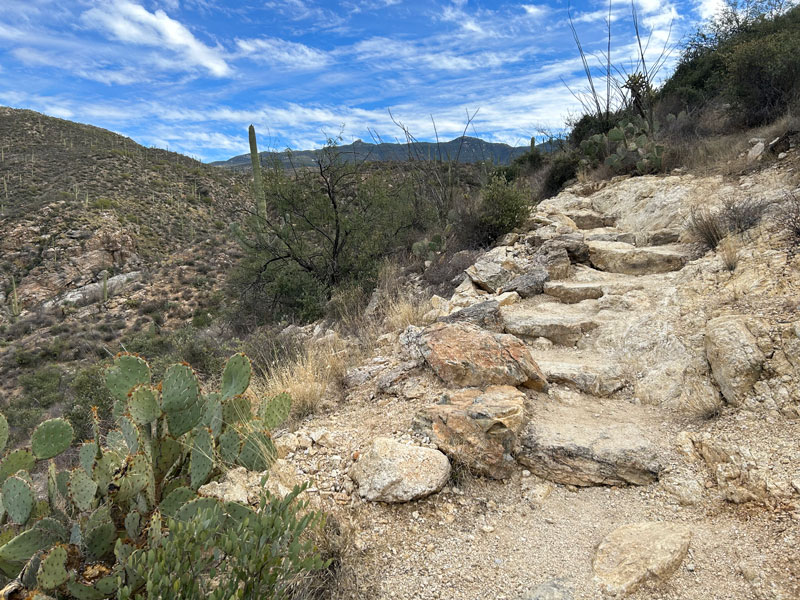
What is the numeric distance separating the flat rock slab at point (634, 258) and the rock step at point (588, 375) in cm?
243

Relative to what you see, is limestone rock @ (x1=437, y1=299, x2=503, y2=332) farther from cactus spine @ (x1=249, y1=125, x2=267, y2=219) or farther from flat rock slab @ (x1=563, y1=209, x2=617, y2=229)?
cactus spine @ (x1=249, y1=125, x2=267, y2=219)

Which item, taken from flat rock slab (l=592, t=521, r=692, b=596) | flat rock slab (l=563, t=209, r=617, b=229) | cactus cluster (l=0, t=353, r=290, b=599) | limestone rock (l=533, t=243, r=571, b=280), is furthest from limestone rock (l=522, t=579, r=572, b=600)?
flat rock slab (l=563, t=209, r=617, b=229)

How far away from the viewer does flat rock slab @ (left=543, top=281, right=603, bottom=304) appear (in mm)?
5738

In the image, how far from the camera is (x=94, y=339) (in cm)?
1636

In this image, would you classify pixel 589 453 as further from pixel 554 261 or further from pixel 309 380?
pixel 554 261

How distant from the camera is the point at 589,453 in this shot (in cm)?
292

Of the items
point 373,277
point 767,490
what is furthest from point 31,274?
point 767,490

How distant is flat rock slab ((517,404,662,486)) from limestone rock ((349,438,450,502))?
2.09 ft

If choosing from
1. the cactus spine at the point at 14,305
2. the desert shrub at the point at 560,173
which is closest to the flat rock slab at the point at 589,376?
the desert shrub at the point at 560,173

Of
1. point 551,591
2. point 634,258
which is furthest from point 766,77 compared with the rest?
point 551,591

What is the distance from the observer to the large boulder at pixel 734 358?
10.3 ft

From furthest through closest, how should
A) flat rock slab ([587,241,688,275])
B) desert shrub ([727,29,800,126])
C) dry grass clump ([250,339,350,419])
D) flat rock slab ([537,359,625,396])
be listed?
desert shrub ([727,29,800,126])
flat rock slab ([587,241,688,275])
dry grass clump ([250,339,350,419])
flat rock slab ([537,359,625,396])

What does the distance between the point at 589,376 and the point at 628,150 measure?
29.7 ft

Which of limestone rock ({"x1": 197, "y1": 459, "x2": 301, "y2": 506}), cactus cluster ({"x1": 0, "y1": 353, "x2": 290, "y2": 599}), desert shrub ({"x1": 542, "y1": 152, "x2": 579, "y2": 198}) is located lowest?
limestone rock ({"x1": 197, "y1": 459, "x2": 301, "y2": 506})
